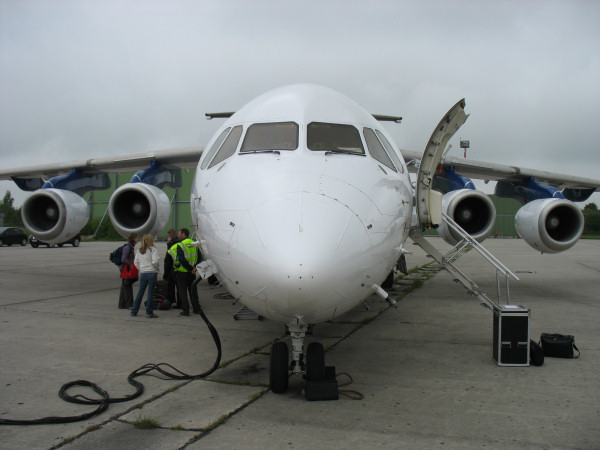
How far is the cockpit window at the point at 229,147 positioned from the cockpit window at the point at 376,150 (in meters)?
1.41

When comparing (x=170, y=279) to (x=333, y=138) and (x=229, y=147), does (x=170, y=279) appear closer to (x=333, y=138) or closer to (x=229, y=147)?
(x=229, y=147)

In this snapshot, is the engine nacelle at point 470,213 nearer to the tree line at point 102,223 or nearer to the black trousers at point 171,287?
the black trousers at point 171,287

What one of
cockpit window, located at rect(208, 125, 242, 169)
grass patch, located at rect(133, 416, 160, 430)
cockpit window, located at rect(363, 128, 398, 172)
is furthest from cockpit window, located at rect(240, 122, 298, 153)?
grass patch, located at rect(133, 416, 160, 430)

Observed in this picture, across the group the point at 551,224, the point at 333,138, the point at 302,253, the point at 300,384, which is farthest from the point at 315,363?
the point at 551,224

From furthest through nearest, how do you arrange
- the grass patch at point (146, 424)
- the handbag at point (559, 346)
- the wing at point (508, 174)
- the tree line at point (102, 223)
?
the tree line at point (102, 223) → the wing at point (508, 174) → the handbag at point (559, 346) → the grass patch at point (146, 424)

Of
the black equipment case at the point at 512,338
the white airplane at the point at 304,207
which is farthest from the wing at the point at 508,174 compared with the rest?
the black equipment case at the point at 512,338

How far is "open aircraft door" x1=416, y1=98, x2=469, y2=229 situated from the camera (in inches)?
Answer: 249

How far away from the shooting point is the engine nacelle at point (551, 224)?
1036cm

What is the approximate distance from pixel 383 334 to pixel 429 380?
87.0 inches

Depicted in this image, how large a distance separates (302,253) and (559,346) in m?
4.19

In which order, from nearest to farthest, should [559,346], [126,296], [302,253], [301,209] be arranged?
1. [302,253]
2. [301,209]
3. [559,346]
4. [126,296]

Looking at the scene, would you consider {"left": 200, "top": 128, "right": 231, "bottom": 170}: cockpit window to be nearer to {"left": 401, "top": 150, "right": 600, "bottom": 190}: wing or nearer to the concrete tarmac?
the concrete tarmac

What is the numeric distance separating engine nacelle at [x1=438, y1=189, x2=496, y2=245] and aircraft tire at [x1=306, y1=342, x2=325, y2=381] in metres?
5.85

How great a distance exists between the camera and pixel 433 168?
654 cm
